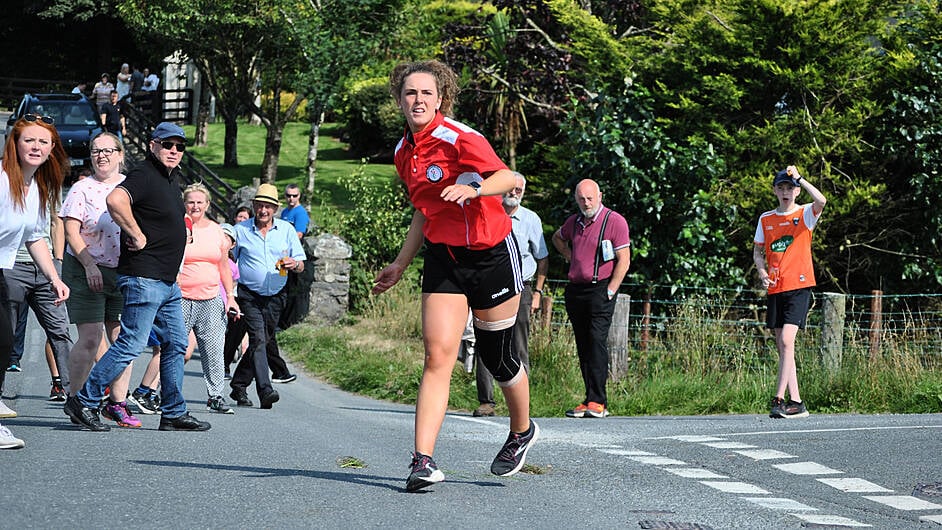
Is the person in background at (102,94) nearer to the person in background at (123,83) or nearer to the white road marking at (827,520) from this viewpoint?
the person in background at (123,83)

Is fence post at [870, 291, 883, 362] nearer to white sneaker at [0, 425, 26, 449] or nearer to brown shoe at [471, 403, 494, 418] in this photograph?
brown shoe at [471, 403, 494, 418]

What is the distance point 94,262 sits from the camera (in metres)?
8.45

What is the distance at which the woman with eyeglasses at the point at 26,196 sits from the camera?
7170 mm

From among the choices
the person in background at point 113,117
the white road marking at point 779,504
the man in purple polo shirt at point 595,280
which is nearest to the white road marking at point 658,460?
the white road marking at point 779,504

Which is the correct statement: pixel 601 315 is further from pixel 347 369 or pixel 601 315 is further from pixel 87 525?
pixel 87 525

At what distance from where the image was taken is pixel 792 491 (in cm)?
669

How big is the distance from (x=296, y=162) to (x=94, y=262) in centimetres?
3265

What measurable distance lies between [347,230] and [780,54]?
7.59m

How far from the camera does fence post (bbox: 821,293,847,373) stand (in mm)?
12359

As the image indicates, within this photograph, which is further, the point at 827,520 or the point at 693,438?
the point at 693,438

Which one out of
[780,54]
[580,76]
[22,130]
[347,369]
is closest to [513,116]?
[580,76]

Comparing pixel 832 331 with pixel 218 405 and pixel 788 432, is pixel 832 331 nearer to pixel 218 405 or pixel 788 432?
pixel 788 432

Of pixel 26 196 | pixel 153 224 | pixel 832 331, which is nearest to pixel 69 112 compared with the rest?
pixel 832 331

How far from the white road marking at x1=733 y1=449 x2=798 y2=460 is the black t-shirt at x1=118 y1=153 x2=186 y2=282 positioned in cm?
391
